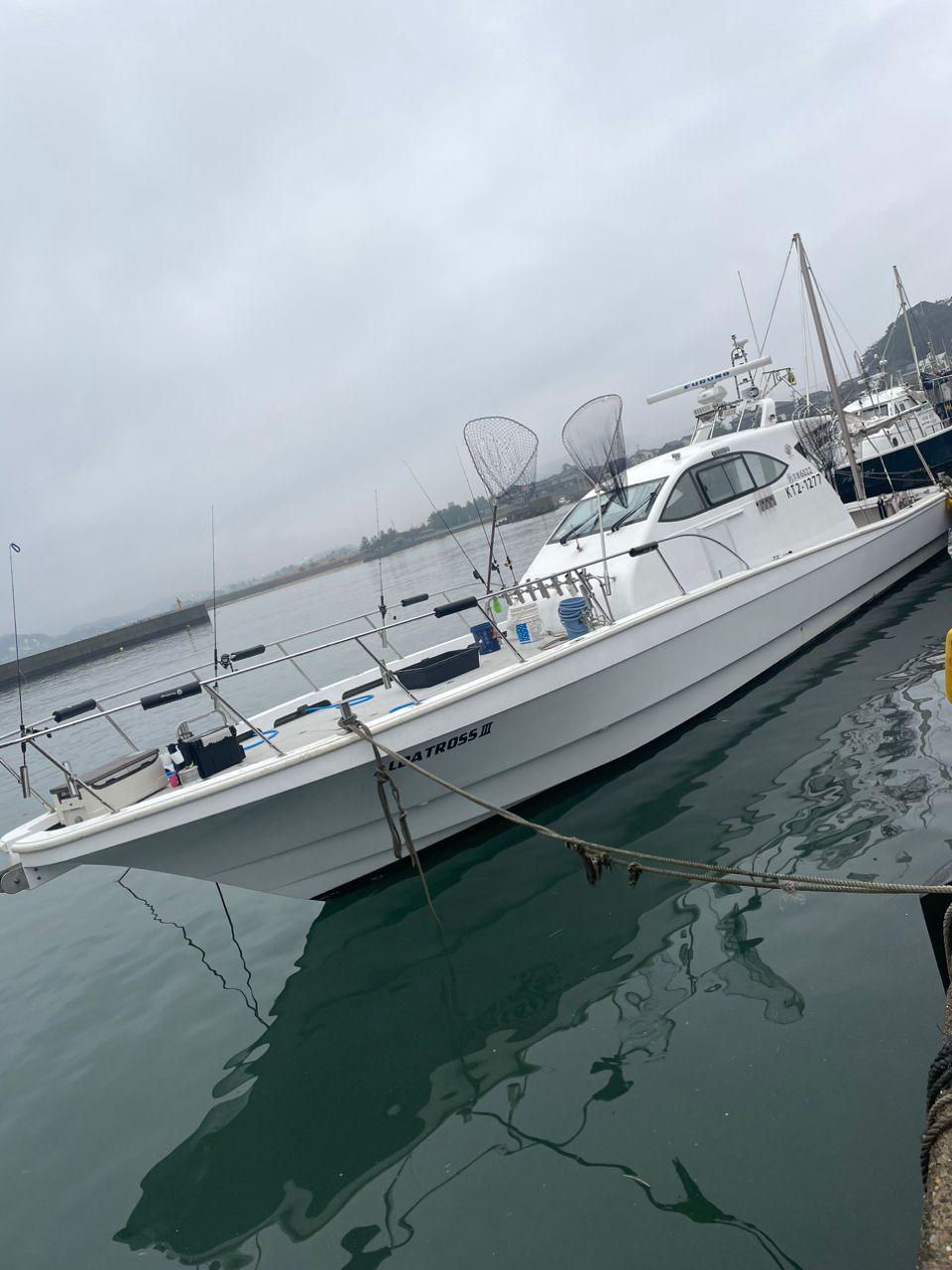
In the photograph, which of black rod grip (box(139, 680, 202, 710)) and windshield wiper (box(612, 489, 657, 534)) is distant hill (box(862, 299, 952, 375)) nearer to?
windshield wiper (box(612, 489, 657, 534))

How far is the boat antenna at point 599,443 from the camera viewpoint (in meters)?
8.05

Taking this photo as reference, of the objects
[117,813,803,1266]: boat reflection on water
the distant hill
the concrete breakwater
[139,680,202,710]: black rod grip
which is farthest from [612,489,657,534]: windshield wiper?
the distant hill

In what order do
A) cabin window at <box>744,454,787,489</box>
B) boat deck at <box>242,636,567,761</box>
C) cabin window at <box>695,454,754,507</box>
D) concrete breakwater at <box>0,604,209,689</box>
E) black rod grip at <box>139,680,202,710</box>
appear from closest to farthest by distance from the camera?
black rod grip at <box>139,680,202,710</box> → boat deck at <box>242,636,567,761</box> → cabin window at <box>695,454,754,507</box> → cabin window at <box>744,454,787,489</box> → concrete breakwater at <box>0,604,209,689</box>

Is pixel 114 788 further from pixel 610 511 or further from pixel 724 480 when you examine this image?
pixel 724 480

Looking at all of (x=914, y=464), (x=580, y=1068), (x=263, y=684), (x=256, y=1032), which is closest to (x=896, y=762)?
(x=580, y=1068)

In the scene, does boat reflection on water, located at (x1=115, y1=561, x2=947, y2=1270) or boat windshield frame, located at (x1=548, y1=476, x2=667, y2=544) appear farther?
boat windshield frame, located at (x1=548, y1=476, x2=667, y2=544)

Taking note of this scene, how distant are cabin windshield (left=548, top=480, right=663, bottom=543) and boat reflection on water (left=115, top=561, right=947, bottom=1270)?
9.96 feet

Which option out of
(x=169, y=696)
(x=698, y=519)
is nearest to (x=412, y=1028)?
(x=169, y=696)

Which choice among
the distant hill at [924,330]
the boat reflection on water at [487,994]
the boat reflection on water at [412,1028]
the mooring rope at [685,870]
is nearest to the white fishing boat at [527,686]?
the mooring rope at [685,870]

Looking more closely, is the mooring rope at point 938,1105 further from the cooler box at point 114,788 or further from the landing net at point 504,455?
the landing net at point 504,455

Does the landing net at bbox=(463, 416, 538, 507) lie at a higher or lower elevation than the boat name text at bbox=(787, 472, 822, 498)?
higher

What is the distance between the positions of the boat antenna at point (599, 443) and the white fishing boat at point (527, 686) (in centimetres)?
2

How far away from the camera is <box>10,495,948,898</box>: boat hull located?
5.05m

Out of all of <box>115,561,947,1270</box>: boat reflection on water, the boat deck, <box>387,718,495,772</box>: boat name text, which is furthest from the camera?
the boat deck
